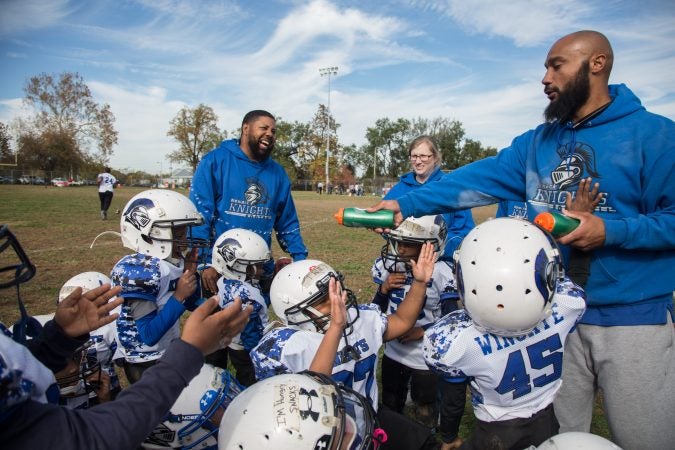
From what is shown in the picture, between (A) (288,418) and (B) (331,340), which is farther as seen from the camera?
(B) (331,340)

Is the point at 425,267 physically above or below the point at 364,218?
below

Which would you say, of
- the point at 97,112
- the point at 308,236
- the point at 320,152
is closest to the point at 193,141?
the point at 97,112

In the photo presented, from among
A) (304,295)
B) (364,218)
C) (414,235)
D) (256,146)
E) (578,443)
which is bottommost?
(578,443)

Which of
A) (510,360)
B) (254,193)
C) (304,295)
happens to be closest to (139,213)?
(254,193)

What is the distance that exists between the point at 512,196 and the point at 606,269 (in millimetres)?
948

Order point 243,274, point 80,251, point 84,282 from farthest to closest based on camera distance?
1. point 80,251
2. point 243,274
3. point 84,282

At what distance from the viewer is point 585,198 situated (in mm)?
2365

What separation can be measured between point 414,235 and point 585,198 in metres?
1.67

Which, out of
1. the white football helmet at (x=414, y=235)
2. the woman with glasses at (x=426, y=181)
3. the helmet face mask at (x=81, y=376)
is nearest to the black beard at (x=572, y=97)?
the white football helmet at (x=414, y=235)

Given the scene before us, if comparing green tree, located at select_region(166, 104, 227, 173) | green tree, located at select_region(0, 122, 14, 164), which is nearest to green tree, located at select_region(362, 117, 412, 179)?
green tree, located at select_region(166, 104, 227, 173)

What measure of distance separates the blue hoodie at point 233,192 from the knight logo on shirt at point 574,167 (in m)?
3.01

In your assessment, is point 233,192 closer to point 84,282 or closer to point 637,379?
point 84,282

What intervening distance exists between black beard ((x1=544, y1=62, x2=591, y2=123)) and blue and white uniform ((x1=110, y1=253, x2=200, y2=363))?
3.07m

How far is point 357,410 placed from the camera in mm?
2123
